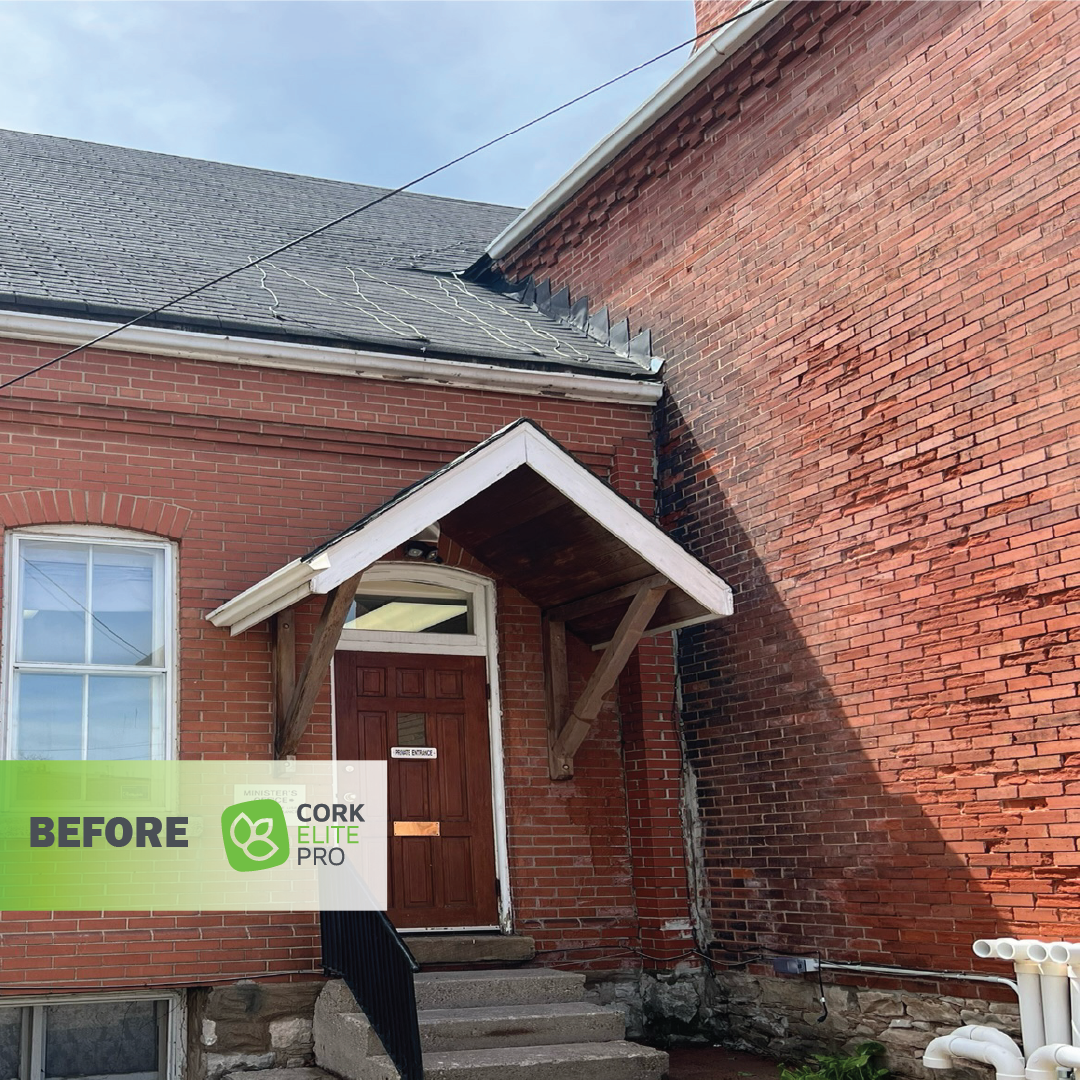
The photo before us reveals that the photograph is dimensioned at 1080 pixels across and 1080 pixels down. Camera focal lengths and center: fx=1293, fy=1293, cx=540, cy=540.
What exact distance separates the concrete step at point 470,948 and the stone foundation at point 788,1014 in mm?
652

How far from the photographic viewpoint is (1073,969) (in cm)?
641

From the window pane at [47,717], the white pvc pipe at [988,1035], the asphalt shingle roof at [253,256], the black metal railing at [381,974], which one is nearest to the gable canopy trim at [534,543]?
the window pane at [47,717]

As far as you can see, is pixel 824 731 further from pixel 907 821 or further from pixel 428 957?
pixel 428 957

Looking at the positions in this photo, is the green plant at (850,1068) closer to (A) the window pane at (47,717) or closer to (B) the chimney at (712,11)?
(A) the window pane at (47,717)

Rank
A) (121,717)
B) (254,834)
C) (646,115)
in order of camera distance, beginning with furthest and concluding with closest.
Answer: (646,115) < (254,834) < (121,717)

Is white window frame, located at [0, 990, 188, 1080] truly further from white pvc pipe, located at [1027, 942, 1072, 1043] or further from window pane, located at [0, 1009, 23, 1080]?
white pvc pipe, located at [1027, 942, 1072, 1043]

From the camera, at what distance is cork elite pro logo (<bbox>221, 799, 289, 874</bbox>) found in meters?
8.39

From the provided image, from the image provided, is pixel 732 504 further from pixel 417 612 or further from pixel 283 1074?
pixel 283 1074

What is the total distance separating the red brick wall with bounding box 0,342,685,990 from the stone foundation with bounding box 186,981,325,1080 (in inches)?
6.6

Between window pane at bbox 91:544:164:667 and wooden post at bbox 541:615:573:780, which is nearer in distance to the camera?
window pane at bbox 91:544:164:667

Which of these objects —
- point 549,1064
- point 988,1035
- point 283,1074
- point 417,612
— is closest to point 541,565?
point 417,612

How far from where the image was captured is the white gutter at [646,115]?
30.6ft

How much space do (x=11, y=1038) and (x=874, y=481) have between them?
6.44m

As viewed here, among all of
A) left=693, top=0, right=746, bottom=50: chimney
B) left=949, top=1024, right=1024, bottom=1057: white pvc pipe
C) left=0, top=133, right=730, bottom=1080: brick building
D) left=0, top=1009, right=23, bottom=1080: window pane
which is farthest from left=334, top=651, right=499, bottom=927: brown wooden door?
left=693, top=0, right=746, bottom=50: chimney
